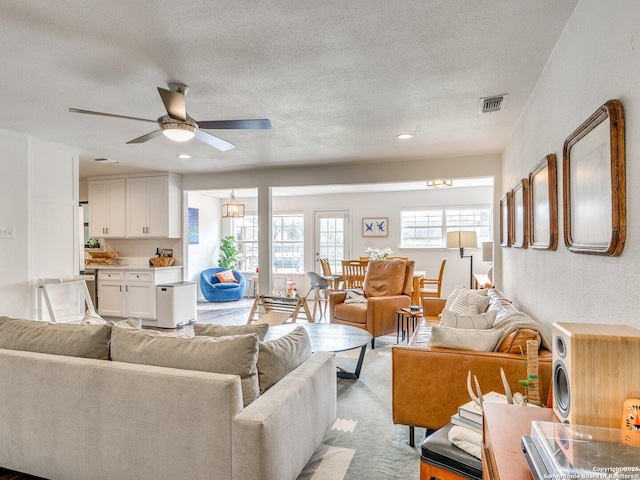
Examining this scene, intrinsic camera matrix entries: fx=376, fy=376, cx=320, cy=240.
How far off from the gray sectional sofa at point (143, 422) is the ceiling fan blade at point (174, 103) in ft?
4.63

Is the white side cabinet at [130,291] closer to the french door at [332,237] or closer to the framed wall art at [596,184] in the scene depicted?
the french door at [332,237]

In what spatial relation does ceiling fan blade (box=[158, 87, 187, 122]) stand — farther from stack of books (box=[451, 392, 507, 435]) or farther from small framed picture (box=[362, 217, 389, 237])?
small framed picture (box=[362, 217, 389, 237])

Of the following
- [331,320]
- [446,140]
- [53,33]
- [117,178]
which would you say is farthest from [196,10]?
[117,178]

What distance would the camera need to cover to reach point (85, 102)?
2877 mm

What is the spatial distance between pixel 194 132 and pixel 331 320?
2989 mm

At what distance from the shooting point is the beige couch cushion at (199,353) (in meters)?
1.68

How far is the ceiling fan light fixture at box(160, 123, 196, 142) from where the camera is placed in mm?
2473

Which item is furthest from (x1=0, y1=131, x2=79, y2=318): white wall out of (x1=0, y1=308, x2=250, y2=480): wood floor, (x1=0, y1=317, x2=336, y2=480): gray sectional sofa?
(x1=0, y1=317, x2=336, y2=480): gray sectional sofa

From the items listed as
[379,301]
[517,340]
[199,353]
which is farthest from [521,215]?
[199,353]

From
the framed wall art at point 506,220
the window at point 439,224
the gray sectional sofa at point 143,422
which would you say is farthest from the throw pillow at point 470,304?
the window at point 439,224

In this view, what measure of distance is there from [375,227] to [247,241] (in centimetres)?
304

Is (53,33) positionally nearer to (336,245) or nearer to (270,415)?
(270,415)

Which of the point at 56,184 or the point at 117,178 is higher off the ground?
the point at 117,178

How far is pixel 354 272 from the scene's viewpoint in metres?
5.96
